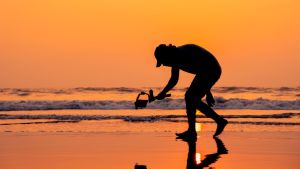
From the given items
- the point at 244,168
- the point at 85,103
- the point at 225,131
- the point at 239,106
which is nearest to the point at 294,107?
the point at 239,106

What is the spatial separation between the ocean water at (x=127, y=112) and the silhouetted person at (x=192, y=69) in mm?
2786

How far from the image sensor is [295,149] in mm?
10953

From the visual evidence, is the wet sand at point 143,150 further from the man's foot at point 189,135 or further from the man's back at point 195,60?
the man's back at point 195,60

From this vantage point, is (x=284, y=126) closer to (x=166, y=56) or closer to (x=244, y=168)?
(x=166, y=56)

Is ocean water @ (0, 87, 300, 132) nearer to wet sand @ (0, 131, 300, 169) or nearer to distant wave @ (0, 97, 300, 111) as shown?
distant wave @ (0, 97, 300, 111)

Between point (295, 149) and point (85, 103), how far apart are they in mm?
20020

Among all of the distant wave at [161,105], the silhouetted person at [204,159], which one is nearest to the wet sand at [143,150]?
the silhouetted person at [204,159]

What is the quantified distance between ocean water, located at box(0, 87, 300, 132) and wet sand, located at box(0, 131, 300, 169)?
5.68 ft

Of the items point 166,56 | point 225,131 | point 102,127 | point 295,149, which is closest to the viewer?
point 295,149

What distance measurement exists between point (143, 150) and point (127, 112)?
551 inches

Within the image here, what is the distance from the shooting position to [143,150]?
1093 centimetres

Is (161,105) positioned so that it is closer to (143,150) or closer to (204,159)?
(143,150)

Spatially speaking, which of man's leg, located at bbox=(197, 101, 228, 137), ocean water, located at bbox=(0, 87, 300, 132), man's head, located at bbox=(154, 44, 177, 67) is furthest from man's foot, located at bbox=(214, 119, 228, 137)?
ocean water, located at bbox=(0, 87, 300, 132)

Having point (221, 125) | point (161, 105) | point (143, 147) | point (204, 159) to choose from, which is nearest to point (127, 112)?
point (161, 105)
